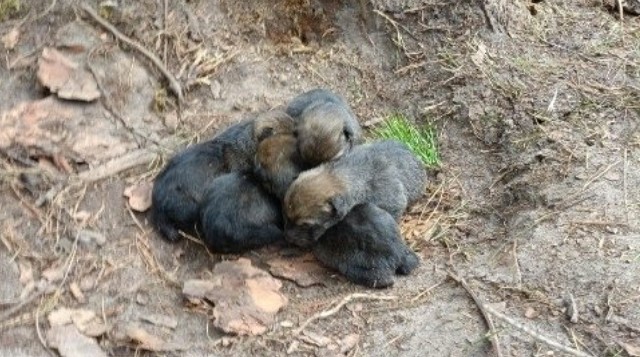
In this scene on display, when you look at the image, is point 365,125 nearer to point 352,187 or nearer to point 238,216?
point 352,187

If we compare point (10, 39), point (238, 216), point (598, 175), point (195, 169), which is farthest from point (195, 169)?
point (598, 175)

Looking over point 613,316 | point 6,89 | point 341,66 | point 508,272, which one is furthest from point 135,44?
point 613,316

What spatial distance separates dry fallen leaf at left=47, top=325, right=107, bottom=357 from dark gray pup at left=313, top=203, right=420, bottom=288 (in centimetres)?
133

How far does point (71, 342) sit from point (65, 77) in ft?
6.59

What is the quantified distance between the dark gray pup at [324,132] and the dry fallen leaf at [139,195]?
987 mm

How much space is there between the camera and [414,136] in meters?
6.18

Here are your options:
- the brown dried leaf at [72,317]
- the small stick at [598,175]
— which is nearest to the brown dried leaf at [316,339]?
the brown dried leaf at [72,317]

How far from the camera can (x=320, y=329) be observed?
199 inches

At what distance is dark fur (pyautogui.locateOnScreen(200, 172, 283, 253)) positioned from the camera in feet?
17.5

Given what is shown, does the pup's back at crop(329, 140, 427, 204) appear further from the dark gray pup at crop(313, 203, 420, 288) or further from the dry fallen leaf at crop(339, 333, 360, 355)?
the dry fallen leaf at crop(339, 333, 360, 355)

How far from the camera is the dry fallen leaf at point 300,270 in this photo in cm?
536

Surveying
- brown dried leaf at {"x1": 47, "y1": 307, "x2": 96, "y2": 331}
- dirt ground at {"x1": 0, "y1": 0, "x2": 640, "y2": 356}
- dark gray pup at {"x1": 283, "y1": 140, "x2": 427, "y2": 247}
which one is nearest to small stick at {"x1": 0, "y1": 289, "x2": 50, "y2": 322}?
dirt ground at {"x1": 0, "y1": 0, "x2": 640, "y2": 356}

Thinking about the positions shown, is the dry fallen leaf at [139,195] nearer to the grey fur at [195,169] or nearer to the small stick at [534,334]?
the grey fur at [195,169]

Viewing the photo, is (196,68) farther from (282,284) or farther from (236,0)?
(282,284)
